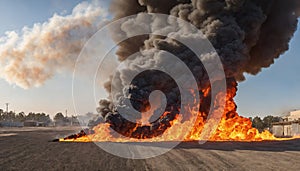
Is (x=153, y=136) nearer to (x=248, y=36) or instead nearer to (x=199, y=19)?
(x=199, y=19)

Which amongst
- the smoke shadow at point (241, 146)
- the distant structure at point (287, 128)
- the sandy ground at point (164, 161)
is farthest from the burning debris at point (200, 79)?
the distant structure at point (287, 128)

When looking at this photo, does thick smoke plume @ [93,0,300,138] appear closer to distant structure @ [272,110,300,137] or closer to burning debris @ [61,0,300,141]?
burning debris @ [61,0,300,141]

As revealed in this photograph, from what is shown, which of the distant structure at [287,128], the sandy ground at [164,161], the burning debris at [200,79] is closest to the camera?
the sandy ground at [164,161]

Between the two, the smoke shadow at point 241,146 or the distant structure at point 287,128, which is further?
the distant structure at point 287,128

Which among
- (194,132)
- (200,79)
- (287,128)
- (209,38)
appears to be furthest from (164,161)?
(287,128)

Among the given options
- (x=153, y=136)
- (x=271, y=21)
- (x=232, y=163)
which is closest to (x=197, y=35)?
(x=153, y=136)

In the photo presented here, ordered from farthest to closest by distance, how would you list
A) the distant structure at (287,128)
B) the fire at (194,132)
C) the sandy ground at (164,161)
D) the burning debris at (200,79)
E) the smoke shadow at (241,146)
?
the distant structure at (287,128) → the burning debris at (200,79) → the fire at (194,132) → the smoke shadow at (241,146) → the sandy ground at (164,161)

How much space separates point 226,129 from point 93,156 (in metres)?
18.7

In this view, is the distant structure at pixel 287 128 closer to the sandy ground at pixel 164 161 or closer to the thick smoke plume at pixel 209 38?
the thick smoke plume at pixel 209 38

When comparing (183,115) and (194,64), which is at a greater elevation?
(194,64)

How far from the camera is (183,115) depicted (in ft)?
116

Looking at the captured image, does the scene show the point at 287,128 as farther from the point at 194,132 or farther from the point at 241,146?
the point at 241,146

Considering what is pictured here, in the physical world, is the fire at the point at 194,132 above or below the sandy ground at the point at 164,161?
above

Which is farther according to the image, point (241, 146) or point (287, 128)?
point (287, 128)
